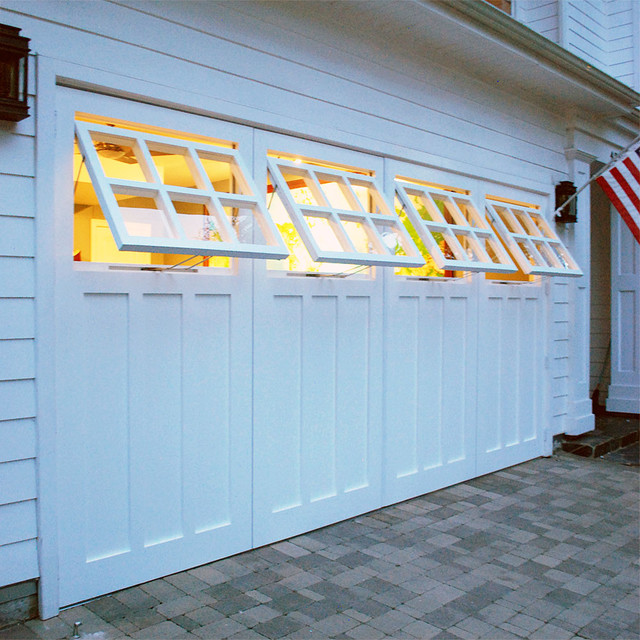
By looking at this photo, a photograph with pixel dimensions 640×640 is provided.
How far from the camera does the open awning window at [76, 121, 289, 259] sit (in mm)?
2959

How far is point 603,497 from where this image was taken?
5164 millimetres

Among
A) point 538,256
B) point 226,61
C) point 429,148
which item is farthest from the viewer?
point 538,256

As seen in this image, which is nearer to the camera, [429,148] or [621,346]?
[429,148]

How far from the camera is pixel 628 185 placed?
224 inches

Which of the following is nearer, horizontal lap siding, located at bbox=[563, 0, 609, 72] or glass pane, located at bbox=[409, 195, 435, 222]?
glass pane, located at bbox=[409, 195, 435, 222]

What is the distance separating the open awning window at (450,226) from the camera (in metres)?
4.54

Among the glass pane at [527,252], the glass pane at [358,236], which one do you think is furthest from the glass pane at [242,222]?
the glass pane at [527,252]

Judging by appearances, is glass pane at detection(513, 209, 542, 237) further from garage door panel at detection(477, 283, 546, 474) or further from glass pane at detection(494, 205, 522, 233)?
garage door panel at detection(477, 283, 546, 474)

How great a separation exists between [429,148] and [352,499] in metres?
2.79

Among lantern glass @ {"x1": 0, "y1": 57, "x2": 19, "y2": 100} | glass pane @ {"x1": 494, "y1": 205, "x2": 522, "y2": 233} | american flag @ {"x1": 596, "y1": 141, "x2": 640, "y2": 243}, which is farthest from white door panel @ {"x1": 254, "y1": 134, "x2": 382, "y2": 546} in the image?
american flag @ {"x1": 596, "y1": 141, "x2": 640, "y2": 243}

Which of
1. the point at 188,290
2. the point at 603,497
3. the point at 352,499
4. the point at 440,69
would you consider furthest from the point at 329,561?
the point at 440,69

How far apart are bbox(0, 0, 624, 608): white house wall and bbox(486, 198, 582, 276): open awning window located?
270 millimetres

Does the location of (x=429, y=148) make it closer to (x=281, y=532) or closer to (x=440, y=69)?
(x=440, y=69)

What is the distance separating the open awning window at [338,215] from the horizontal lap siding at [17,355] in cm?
145
